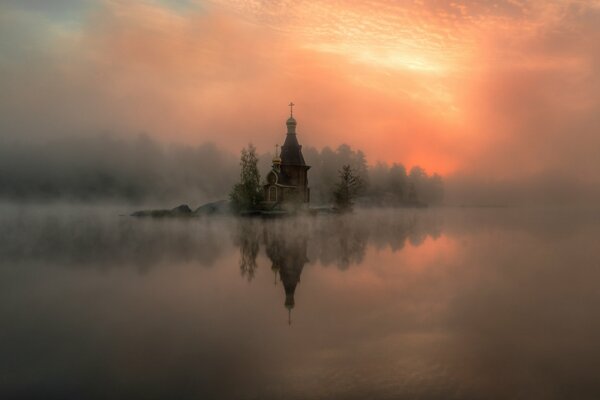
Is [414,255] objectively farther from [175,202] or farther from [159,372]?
[175,202]

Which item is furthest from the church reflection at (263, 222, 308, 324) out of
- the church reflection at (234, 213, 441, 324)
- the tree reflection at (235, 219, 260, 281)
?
the tree reflection at (235, 219, 260, 281)

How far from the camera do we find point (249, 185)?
56688 mm

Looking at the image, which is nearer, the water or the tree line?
the water

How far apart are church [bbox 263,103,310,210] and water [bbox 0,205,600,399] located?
36.7 meters

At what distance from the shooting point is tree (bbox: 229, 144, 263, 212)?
56.7 meters

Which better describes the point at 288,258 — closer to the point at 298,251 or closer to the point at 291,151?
the point at 298,251

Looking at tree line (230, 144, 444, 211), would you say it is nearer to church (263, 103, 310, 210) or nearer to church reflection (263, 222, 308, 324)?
church (263, 103, 310, 210)

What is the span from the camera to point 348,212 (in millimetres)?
71250

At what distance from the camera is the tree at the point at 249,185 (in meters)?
56.7

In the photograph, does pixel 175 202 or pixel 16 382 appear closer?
pixel 16 382

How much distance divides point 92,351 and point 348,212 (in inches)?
2479

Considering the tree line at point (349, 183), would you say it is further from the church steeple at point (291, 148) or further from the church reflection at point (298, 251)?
the church reflection at point (298, 251)

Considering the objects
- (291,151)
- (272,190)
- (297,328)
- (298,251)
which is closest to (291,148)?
(291,151)

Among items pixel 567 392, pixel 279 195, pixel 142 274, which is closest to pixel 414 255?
pixel 142 274
